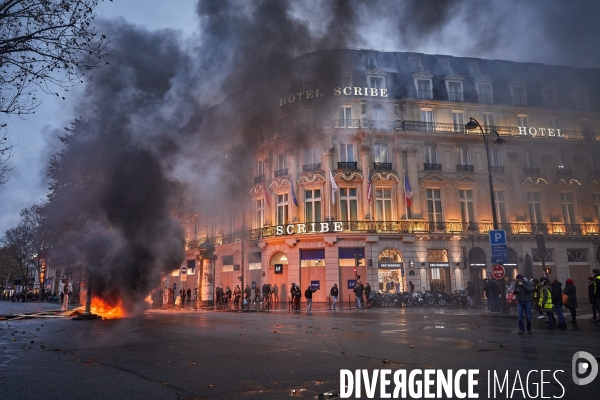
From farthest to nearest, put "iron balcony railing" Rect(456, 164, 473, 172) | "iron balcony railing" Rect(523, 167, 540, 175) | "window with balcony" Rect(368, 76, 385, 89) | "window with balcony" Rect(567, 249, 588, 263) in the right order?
"iron balcony railing" Rect(523, 167, 540, 175)
"window with balcony" Rect(567, 249, 588, 263)
"window with balcony" Rect(368, 76, 385, 89)
"iron balcony railing" Rect(456, 164, 473, 172)

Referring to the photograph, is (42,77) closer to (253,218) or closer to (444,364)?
(444,364)

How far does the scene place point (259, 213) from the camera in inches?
1400

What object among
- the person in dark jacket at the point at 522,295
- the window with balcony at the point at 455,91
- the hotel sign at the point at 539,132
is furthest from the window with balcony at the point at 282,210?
the person in dark jacket at the point at 522,295

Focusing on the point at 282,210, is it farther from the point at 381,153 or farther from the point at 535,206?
the point at 535,206

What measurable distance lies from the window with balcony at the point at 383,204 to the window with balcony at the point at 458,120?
8.21 meters

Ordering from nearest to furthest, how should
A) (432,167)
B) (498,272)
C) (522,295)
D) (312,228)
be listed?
(522,295), (498,272), (312,228), (432,167)

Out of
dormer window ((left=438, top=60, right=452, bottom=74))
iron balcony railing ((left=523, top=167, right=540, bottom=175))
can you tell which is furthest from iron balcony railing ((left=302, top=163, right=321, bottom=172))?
iron balcony railing ((left=523, top=167, right=540, bottom=175))

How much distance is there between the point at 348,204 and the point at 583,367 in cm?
2599

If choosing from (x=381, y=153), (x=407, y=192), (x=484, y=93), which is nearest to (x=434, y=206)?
(x=407, y=192)

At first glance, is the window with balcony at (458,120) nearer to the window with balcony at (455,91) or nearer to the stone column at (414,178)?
the window with balcony at (455,91)

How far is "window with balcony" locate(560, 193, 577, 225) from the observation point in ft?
117

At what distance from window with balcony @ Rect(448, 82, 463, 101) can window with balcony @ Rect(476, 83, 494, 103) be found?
1711 mm

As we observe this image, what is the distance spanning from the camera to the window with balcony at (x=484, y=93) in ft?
119

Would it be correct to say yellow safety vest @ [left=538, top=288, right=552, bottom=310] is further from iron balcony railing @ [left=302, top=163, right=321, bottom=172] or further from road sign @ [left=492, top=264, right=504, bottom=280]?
iron balcony railing @ [left=302, top=163, right=321, bottom=172]
